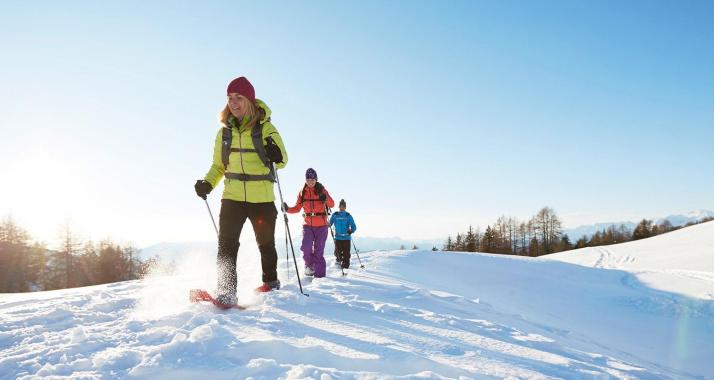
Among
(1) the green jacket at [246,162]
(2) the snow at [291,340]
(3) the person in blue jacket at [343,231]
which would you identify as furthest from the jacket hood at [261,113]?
(3) the person in blue jacket at [343,231]

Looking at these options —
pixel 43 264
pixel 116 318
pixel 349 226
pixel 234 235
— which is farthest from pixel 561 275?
pixel 43 264

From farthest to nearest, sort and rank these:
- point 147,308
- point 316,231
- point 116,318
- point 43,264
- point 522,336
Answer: point 43,264 → point 316,231 → point 147,308 → point 116,318 → point 522,336

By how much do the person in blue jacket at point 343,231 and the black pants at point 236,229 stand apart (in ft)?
18.3

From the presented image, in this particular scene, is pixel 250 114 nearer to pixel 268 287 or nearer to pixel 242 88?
pixel 242 88

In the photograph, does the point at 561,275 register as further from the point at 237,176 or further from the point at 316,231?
the point at 237,176

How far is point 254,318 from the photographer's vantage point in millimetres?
3291

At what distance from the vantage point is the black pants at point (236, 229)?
4188 millimetres

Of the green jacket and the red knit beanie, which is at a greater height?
the red knit beanie

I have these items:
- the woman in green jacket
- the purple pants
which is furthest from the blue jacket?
the woman in green jacket

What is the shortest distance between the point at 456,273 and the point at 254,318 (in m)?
10.8

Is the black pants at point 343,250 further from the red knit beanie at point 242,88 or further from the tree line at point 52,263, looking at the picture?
the tree line at point 52,263

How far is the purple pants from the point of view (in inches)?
316

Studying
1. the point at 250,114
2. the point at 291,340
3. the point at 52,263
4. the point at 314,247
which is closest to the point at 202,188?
the point at 250,114

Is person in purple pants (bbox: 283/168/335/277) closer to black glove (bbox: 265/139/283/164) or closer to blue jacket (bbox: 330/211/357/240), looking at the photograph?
blue jacket (bbox: 330/211/357/240)
